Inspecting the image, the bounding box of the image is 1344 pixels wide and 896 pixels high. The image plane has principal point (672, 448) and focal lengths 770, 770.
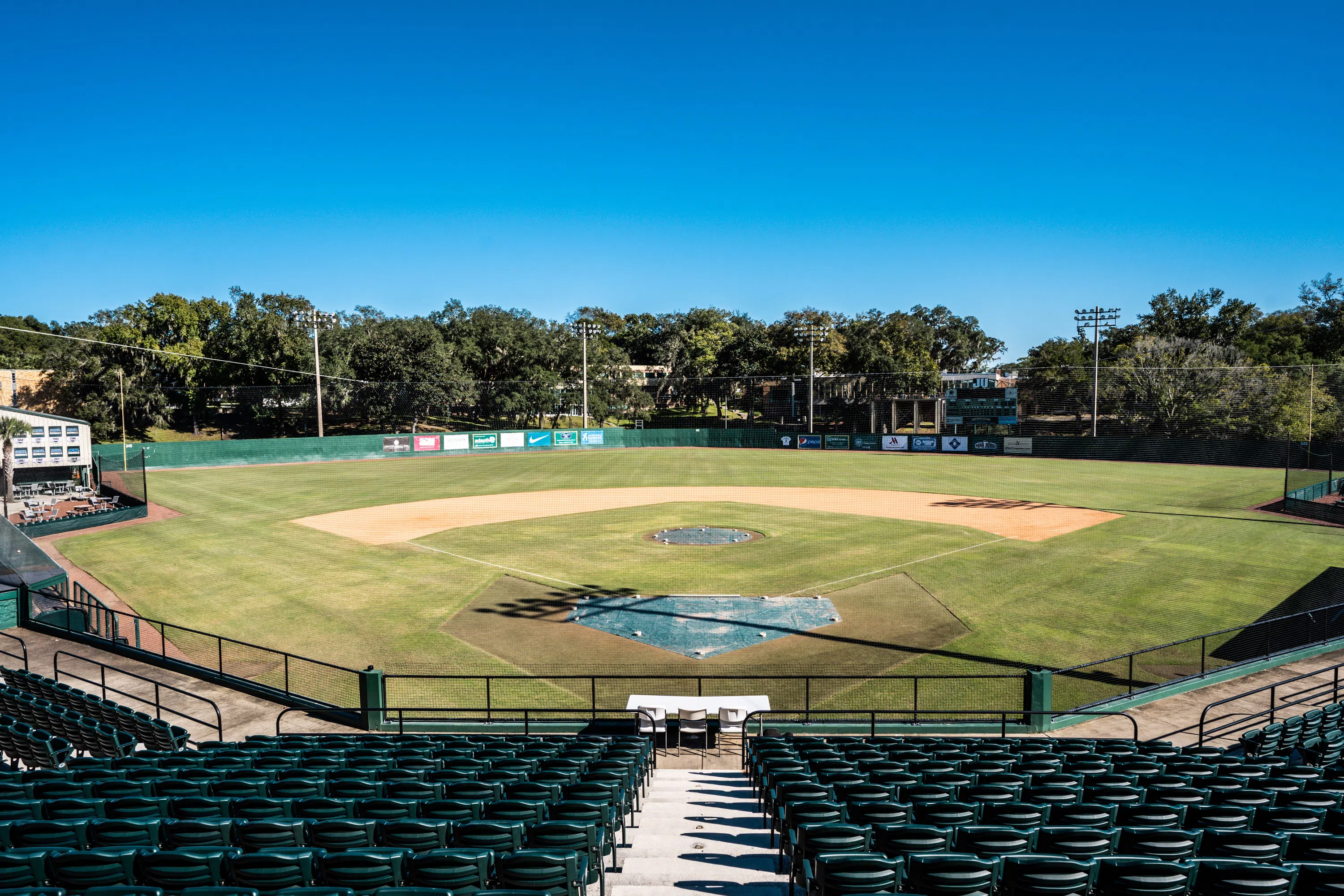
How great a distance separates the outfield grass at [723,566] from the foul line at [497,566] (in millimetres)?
342

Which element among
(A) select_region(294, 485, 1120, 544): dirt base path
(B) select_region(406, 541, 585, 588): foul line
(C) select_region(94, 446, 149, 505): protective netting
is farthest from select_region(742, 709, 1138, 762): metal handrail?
(C) select_region(94, 446, 149, 505): protective netting

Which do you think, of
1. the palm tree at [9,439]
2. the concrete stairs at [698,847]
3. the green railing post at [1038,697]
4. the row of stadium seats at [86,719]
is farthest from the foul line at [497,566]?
the palm tree at [9,439]

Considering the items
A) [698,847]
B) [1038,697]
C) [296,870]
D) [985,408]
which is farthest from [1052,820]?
[985,408]

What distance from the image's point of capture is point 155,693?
14.9 metres

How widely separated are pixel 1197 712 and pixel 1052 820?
31.1ft

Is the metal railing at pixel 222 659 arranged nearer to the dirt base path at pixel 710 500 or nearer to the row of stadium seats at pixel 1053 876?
the row of stadium seats at pixel 1053 876

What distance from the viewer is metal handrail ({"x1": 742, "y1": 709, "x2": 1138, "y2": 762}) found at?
12508 mm

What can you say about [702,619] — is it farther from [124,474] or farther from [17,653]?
[124,474]

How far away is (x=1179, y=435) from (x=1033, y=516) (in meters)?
46.4

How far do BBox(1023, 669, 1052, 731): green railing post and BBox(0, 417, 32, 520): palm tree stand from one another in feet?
171

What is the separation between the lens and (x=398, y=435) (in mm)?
75625

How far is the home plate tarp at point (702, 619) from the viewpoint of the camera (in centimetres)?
1958

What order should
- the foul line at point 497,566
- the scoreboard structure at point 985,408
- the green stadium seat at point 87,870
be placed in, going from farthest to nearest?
the scoreboard structure at point 985,408 → the foul line at point 497,566 → the green stadium seat at point 87,870

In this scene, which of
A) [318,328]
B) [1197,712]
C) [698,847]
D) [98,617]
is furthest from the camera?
[318,328]
